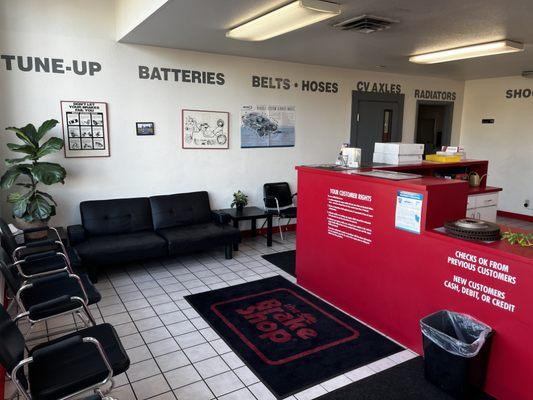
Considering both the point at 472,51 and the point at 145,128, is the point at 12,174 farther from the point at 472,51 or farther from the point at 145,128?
the point at 472,51

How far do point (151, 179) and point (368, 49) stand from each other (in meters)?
3.28

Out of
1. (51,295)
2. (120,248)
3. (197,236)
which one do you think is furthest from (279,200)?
(51,295)

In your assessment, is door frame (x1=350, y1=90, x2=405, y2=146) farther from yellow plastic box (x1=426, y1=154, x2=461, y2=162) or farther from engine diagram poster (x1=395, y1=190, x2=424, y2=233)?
engine diagram poster (x1=395, y1=190, x2=424, y2=233)

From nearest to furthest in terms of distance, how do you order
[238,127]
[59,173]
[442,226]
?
1. [442,226]
2. [59,173]
3. [238,127]

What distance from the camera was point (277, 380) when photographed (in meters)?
2.70

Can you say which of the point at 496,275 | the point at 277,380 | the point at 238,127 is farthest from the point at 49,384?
the point at 238,127

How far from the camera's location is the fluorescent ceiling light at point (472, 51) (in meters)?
4.36

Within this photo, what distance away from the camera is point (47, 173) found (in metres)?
4.05

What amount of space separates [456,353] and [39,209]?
4003 millimetres

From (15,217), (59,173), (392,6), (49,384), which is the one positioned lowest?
(49,384)

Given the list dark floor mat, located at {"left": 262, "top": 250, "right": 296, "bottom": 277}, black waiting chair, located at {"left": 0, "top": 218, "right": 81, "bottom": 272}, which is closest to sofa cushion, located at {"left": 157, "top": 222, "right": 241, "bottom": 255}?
dark floor mat, located at {"left": 262, "top": 250, "right": 296, "bottom": 277}

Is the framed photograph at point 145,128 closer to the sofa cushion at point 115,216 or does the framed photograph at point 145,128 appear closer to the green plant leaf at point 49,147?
the sofa cushion at point 115,216

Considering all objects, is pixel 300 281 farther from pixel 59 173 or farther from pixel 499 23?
pixel 499 23

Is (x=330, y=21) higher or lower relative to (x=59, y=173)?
higher
